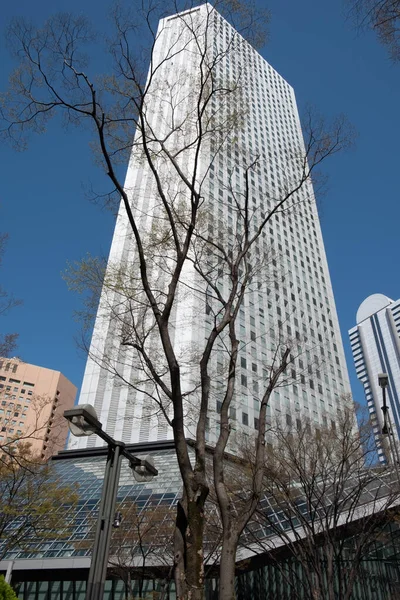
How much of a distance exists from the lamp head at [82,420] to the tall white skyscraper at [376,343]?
154 m

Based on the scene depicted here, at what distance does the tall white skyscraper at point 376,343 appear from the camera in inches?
6220

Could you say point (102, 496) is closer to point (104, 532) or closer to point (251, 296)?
point (104, 532)

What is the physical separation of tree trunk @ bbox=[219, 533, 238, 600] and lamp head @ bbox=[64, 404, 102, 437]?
8.94 ft

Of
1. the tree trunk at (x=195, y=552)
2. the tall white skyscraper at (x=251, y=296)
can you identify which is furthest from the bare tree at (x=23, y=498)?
the tree trunk at (x=195, y=552)

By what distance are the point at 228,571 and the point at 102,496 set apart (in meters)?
2.25

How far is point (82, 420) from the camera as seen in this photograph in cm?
761

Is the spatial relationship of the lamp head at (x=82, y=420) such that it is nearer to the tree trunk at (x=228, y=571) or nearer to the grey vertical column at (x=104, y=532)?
the grey vertical column at (x=104, y=532)

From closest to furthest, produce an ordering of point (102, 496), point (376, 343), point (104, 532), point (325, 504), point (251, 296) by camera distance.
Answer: point (104, 532), point (102, 496), point (325, 504), point (251, 296), point (376, 343)

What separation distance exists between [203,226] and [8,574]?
24.9 m

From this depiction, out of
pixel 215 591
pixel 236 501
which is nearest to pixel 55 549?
pixel 215 591

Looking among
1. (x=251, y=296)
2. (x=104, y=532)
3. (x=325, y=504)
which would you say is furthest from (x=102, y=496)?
(x=251, y=296)

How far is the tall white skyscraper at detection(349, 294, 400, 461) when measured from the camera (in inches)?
6220

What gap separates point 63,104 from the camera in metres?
9.16

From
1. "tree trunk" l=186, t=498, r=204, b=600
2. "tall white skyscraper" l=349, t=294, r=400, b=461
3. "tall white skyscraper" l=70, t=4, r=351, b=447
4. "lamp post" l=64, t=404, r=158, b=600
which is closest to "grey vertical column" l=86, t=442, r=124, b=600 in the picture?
"lamp post" l=64, t=404, r=158, b=600
